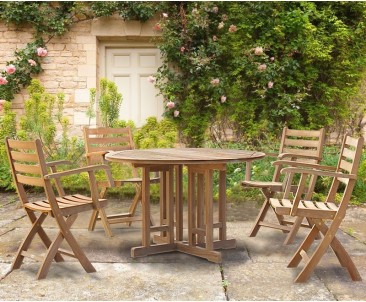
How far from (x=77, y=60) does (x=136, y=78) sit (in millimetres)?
1024

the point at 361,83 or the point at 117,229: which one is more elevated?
the point at 361,83

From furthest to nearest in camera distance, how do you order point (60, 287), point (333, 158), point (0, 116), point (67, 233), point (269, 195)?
point (0, 116), point (333, 158), point (269, 195), point (67, 233), point (60, 287)

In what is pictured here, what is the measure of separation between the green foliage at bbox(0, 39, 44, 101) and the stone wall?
134mm

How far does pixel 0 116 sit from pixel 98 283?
594 centimetres

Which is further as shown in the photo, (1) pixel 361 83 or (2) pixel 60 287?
(1) pixel 361 83

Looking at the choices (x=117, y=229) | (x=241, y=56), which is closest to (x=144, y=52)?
(x=241, y=56)

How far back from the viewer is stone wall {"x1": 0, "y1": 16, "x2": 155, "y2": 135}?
363 inches

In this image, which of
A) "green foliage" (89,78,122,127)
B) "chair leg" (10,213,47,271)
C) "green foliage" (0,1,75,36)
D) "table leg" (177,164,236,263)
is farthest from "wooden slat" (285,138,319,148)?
"green foliage" (0,1,75,36)

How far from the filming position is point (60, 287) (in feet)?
12.1

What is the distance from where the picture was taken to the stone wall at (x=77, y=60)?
922 cm

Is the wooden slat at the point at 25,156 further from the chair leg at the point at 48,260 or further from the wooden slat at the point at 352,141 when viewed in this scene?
the wooden slat at the point at 352,141

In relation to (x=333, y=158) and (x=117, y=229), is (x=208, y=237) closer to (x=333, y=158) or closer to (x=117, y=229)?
(x=117, y=229)

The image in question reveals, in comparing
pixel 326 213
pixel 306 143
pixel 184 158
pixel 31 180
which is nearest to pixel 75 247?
pixel 31 180

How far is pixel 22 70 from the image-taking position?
920 cm
